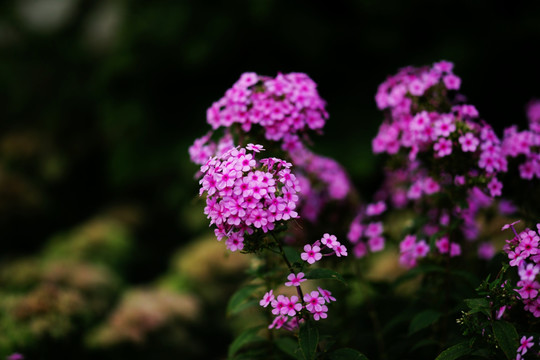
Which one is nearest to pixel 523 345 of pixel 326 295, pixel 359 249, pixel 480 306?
pixel 480 306

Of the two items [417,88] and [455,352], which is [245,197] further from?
[417,88]

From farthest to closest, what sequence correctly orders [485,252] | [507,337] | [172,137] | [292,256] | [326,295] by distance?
[172,137], [485,252], [292,256], [326,295], [507,337]

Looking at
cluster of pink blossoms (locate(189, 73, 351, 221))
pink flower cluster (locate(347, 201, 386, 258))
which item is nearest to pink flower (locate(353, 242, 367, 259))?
pink flower cluster (locate(347, 201, 386, 258))

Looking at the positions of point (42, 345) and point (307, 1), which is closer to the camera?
point (42, 345)

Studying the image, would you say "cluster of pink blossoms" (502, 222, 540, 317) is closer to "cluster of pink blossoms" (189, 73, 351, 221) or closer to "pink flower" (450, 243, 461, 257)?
"pink flower" (450, 243, 461, 257)

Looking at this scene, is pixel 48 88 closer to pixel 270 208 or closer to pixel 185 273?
pixel 185 273

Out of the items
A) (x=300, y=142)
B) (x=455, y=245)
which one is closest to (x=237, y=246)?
(x=300, y=142)
